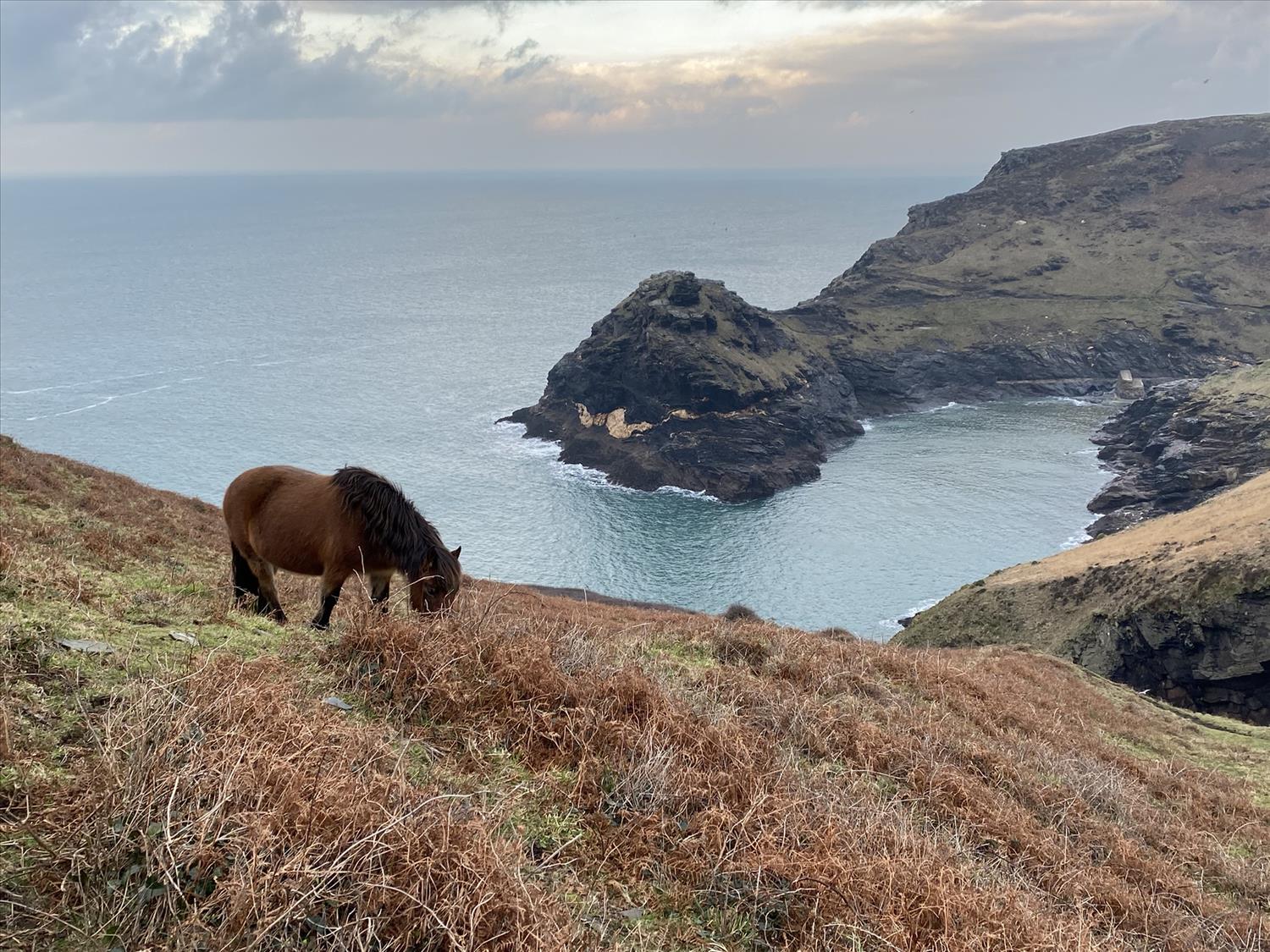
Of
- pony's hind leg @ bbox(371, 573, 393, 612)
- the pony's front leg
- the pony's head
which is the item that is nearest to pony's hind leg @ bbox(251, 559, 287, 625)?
the pony's front leg

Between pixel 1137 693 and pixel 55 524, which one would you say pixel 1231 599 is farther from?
pixel 55 524

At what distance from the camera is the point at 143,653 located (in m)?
7.12

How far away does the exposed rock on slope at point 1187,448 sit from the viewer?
90.1 m

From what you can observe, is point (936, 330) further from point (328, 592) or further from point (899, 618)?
point (328, 592)

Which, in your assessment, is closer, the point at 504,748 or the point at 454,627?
the point at 504,748

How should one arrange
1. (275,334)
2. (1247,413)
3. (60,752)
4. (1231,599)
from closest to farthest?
(60,752) < (1231,599) < (1247,413) < (275,334)

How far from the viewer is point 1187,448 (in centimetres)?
9900

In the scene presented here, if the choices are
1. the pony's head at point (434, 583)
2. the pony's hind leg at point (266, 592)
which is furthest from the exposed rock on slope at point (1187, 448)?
the pony's hind leg at point (266, 592)

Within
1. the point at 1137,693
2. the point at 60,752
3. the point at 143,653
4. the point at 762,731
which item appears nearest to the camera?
the point at 60,752

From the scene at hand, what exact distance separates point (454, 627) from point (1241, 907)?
982 centimetres

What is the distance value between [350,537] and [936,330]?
520 feet

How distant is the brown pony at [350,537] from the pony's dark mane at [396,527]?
0.03 ft

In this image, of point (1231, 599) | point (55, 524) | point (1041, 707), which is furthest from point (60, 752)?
point (1231, 599)

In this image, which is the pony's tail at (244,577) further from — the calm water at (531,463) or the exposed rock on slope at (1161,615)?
the calm water at (531,463)
